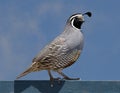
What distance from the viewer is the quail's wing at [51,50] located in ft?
24.8

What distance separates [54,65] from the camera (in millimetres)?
7562

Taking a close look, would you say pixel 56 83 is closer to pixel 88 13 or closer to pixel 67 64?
pixel 67 64

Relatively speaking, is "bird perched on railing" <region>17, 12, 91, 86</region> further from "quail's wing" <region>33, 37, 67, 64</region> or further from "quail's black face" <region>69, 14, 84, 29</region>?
"quail's black face" <region>69, 14, 84, 29</region>

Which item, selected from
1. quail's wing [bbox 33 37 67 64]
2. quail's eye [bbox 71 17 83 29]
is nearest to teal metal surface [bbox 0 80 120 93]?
quail's wing [bbox 33 37 67 64]

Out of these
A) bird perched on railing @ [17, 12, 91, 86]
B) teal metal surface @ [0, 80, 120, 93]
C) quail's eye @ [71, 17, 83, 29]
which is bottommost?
teal metal surface @ [0, 80, 120, 93]

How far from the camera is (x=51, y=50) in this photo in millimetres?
7609

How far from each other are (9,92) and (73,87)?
0.78 m

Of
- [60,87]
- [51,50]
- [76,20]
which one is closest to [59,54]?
[51,50]

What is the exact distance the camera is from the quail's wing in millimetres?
7570

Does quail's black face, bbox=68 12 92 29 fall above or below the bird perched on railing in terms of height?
above

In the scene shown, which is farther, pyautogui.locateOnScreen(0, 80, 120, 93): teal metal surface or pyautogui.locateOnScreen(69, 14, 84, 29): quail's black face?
pyautogui.locateOnScreen(69, 14, 84, 29): quail's black face

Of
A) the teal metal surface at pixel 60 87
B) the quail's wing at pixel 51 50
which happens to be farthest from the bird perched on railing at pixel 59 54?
the teal metal surface at pixel 60 87

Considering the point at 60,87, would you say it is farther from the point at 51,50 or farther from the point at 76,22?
the point at 76,22

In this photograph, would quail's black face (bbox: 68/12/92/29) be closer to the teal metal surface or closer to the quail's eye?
the quail's eye
